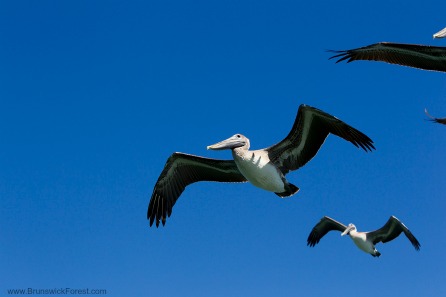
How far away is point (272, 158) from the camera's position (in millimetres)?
14008

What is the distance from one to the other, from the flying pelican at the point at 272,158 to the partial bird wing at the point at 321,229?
9.74 meters

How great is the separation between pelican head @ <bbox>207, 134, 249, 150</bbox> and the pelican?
8814mm

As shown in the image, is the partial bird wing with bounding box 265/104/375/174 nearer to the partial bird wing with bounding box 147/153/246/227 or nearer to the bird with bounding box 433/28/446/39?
the partial bird wing with bounding box 147/153/246/227

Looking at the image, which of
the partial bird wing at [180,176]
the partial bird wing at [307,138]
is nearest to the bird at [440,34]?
the partial bird wing at [307,138]

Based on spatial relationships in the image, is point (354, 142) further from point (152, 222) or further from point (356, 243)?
point (356, 243)

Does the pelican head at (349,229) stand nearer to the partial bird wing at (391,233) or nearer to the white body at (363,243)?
the white body at (363,243)

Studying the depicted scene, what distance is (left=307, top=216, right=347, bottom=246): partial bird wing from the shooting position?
24.1 m

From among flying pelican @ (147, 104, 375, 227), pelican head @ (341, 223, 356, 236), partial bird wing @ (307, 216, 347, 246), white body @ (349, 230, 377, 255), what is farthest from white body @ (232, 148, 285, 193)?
partial bird wing @ (307, 216, 347, 246)

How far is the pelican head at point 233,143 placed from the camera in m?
13.8

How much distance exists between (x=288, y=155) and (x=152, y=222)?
3694 millimetres

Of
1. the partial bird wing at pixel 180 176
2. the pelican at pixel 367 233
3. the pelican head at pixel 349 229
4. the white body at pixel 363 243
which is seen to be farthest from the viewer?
the pelican head at pixel 349 229

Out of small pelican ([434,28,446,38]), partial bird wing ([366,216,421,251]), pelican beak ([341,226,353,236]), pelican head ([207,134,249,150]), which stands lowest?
pelican head ([207,134,249,150])

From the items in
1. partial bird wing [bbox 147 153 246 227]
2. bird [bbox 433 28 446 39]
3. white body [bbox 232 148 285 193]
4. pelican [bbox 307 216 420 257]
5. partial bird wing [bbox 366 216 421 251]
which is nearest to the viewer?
white body [bbox 232 148 285 193]

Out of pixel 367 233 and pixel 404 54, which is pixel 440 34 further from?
pixel 367 233
